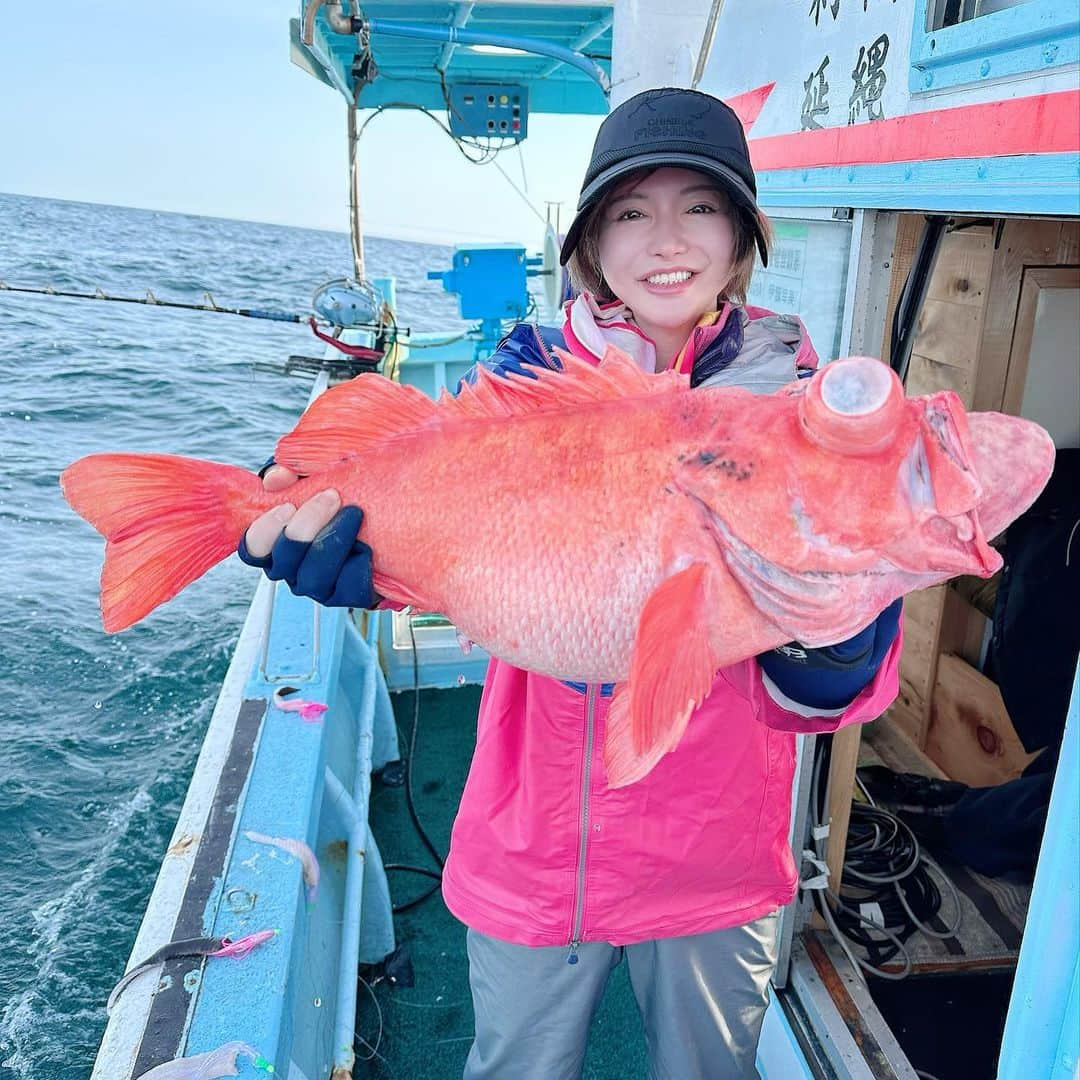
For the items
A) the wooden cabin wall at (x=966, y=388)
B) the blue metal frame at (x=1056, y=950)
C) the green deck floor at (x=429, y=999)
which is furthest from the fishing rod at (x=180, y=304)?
the blue metal frame at (x=1056, y=950)

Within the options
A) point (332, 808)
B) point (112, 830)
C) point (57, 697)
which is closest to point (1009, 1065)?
point (332, 808)

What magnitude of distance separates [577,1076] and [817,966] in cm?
102

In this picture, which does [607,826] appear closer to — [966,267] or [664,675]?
[664,675]

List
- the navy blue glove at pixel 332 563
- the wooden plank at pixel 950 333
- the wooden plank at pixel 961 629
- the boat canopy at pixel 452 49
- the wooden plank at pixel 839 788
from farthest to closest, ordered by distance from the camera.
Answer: the boat canopy at pixel 452 49 < the wooden plank at pixel 961 629 < the wooden plank at pixel 950 333 < the wooden plank at pixel 839 788 < the navy blue glove at pixel 332 563

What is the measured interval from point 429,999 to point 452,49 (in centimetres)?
737

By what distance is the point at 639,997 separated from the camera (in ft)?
6.74

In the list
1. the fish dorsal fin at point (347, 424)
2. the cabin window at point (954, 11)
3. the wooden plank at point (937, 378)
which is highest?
the cabin window at point (954, 11)

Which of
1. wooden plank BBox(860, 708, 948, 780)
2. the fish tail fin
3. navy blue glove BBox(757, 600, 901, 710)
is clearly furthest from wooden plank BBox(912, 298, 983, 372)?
the fish tail fin

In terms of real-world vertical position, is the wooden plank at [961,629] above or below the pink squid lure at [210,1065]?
above

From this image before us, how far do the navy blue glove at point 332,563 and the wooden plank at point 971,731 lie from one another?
2.87m

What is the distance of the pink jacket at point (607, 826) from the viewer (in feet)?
5.90

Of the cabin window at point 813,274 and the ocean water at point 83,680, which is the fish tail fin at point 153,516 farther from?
the ocean water at point 83,680

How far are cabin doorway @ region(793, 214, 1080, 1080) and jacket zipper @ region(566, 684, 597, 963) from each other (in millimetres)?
906

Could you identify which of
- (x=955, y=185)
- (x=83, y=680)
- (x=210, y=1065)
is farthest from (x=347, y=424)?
(x=83, y=680)
